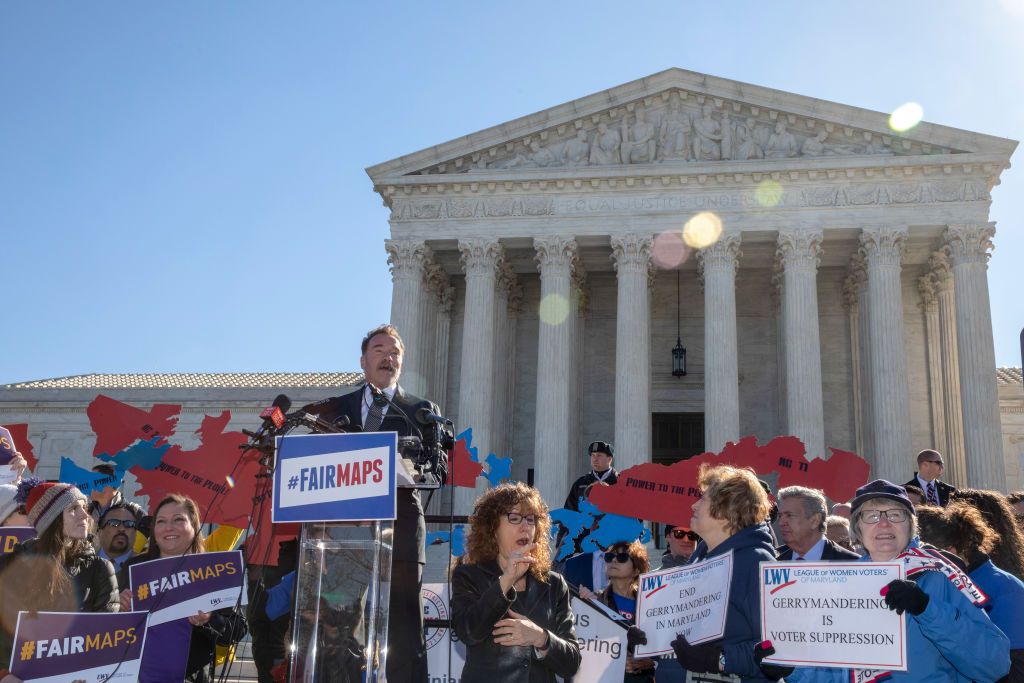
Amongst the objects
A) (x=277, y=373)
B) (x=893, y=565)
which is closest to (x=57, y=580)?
(x=893, y=565)

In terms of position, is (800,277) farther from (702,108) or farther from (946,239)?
(702,108)

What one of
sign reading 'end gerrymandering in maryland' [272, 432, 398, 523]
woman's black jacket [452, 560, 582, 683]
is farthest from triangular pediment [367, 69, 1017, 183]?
sign reading 'end gerrymandering in maryland' [272, 432, 398, 523]

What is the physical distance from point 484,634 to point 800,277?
80.0 ft

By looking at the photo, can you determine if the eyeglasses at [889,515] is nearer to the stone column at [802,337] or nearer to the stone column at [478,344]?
the stone column at [802,337]

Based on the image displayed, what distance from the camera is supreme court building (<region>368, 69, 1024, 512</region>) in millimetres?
26578

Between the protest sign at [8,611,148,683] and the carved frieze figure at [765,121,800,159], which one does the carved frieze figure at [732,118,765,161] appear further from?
the protest sign at [8,611,148,683]

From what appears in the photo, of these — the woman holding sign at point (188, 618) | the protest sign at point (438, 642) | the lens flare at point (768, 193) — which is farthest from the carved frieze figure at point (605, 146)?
the woman holding sign at point (188, 618)

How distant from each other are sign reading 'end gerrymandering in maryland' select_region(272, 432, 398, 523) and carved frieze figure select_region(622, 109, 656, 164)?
83.1 feet

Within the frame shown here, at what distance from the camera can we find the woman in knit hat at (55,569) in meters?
5.89

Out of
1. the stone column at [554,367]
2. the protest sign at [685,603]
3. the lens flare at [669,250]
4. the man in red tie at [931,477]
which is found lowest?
the protest sign at [685,603]

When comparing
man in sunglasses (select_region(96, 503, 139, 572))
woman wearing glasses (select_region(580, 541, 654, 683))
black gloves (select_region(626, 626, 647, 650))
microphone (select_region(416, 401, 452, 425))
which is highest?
microphone (select_region(416, 401, 452, 425))

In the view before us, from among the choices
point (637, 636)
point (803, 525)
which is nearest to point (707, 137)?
point (803, 525)

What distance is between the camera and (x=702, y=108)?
29.1 m

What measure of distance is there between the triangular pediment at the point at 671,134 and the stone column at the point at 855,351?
5173 millimetres
